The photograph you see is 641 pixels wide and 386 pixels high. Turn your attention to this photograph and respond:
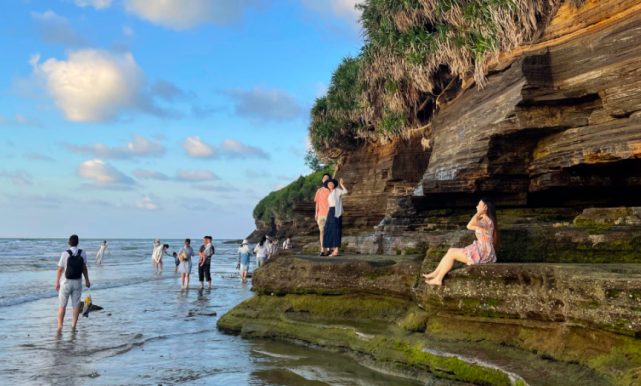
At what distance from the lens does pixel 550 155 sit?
8.41 m

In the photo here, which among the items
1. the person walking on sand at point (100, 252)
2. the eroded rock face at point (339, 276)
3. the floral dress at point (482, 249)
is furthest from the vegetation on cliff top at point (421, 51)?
the person walking on sand at point (100, 252)

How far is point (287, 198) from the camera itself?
47750 mm

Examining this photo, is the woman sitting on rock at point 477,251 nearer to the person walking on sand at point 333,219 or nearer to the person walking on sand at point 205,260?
the person walking on sand at point 333,219

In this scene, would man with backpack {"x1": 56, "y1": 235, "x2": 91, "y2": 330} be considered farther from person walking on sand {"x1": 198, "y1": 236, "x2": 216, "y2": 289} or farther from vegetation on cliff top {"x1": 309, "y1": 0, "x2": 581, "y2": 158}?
vegetation on cliff top {"x1": 309, "y1": 0, "x2": 581, "y2": 158}

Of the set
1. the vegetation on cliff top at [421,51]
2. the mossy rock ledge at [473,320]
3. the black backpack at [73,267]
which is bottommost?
the mossy rock ledge at [473,320]

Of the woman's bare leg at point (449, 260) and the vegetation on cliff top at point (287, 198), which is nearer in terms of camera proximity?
the woman's bare leg at point (449, 260)

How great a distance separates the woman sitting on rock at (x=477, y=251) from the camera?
18.5 feet

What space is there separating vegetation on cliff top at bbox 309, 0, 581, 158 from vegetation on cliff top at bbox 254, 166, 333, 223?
22804mm

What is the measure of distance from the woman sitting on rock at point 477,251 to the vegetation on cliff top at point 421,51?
15.8 feet

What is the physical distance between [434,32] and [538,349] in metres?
8.78

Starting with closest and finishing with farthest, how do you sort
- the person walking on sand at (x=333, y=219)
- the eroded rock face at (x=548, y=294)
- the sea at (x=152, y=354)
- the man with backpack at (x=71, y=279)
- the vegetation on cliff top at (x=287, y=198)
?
the eroded rock face at (x=548, y=294)
the sea at (x=152, y=354)
the man with backpack at (x=71, y=279)
the person walking on sand at (x=333, y=219)
the vegetation on cliff top at (x=287, y=198)

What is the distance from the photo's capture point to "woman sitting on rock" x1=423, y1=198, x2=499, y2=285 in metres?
5.64

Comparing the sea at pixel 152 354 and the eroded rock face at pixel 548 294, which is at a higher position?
the eroded rock face at pixel 548 294

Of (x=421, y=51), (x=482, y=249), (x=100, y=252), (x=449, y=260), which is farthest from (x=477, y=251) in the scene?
(x=100, y=252)
